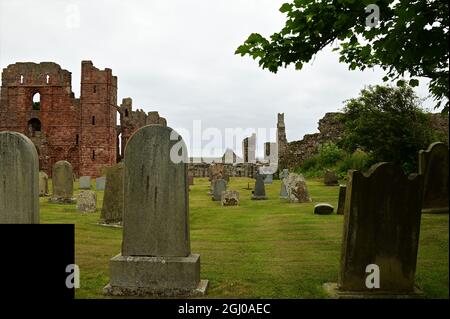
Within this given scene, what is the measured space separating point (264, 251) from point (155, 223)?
2.87m

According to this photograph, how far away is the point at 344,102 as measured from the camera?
85.7ft

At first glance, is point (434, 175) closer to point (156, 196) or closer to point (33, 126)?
point (156, 196)

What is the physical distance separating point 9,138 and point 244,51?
374cm

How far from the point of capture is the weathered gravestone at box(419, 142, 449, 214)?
9.66 meters

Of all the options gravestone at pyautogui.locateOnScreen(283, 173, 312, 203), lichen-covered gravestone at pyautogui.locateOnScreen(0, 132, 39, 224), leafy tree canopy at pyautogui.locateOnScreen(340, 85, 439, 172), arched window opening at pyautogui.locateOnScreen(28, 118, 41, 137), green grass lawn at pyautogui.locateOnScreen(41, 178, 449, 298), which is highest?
arched window opening at pyautogui.locateOnScreen(28, 118, 41, 137)

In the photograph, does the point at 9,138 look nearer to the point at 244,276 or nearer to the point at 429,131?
the point at 244,276

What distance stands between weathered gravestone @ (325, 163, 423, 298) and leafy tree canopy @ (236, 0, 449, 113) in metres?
1.43

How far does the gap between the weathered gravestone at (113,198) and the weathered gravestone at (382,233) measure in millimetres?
7149

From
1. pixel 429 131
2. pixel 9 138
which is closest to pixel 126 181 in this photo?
pixel 9 138

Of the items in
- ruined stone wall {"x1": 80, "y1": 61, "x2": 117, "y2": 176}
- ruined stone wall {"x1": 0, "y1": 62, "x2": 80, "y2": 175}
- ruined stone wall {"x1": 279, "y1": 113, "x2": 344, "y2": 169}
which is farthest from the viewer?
ruined stone wall {"x1": 0, "y1": 62, "x2": 80, "y2": 175}

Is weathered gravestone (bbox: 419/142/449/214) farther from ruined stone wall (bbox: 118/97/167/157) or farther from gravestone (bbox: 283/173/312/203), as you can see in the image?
ruined stone wall (bbox: 118/97/167/157)

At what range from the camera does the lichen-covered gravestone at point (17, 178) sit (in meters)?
6.06


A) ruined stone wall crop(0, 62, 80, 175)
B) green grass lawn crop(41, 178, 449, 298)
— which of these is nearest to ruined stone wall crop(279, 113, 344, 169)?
ruined stone wall crop(0, 62, 80, 175)

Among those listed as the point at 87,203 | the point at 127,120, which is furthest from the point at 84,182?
the point at 127,120
